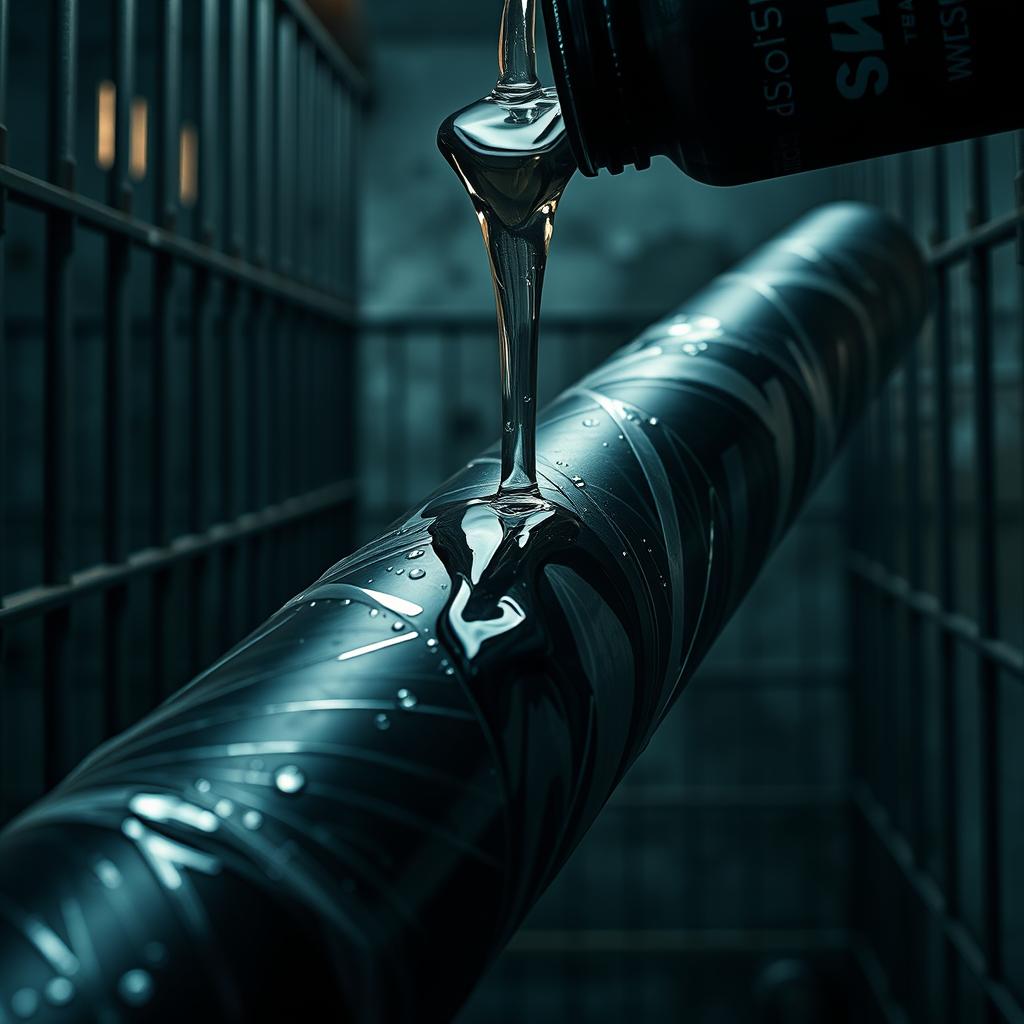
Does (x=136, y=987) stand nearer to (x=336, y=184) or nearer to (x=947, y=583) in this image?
(x=947, y=583)

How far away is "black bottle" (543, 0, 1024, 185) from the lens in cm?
28

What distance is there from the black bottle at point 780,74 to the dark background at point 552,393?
833 millimetres

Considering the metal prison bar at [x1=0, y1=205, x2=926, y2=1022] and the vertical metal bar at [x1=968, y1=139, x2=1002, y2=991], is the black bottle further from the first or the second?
the vertical metal bar at [x1=968, y1=139, x2=1002, y2=991]

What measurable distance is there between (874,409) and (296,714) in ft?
5.19

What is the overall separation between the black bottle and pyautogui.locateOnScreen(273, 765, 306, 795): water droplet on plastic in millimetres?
184

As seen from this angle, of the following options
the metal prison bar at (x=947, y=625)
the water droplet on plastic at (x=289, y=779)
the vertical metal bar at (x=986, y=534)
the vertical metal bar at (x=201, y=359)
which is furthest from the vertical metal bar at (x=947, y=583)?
the water droplet on plastic at (x=289, y=779)

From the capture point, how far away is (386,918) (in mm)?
196

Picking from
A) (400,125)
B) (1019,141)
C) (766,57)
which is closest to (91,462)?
(400,125)

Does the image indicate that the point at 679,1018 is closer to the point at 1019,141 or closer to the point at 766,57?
the point at 1019,141

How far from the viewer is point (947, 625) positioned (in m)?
1.23

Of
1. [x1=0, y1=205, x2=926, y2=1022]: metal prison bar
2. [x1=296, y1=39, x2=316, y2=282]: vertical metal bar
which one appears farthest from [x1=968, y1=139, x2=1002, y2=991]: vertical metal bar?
[x1=296, y1=39, x2=316, y2=282]: vertical metal bar

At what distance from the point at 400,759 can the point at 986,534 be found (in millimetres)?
961

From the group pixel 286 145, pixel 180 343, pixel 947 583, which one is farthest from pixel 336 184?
pixel 947 583

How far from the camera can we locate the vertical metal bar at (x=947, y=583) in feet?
3.94
